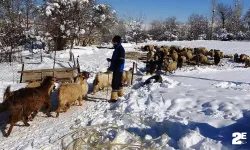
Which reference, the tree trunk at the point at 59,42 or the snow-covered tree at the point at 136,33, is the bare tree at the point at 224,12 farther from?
the tree trunk at the point at 59,42

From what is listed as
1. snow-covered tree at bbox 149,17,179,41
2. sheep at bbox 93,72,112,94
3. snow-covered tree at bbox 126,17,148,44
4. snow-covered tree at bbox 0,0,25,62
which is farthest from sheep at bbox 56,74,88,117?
snow-covered tree at bbox 149,17,179,41

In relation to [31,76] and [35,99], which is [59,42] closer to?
[31,76]

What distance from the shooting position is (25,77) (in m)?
11.8

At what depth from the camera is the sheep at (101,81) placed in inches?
384

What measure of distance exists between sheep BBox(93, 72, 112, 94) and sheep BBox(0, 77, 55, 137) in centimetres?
319

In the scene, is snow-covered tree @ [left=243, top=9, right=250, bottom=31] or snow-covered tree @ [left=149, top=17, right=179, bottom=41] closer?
snow-covered tree @ [left=243, top=9, right=250, bottom=31]

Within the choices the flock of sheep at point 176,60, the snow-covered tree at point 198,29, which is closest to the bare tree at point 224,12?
the snow-covered tree at point 198,29

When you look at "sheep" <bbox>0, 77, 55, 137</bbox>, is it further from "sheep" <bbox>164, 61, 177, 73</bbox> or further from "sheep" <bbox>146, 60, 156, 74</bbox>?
"sheep" <bbox>164, 61, 177, 73</bbox>

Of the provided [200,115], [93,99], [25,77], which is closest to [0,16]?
[25,77]

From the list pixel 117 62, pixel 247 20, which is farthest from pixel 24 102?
pixel 247 20

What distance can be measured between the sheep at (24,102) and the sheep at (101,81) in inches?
126

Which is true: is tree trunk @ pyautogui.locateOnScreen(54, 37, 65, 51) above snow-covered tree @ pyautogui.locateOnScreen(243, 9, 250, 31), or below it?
below

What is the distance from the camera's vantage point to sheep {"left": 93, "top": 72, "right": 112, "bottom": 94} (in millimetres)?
9750

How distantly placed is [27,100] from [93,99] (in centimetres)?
300
